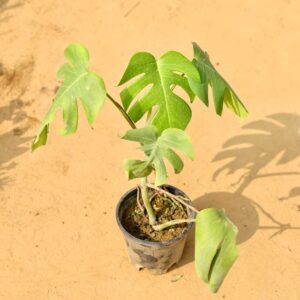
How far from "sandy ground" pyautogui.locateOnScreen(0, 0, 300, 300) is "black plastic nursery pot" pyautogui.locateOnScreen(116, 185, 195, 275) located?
0.38 ft

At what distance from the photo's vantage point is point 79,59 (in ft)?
6.79

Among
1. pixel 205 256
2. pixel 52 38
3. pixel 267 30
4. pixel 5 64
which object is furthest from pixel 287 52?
pixel 205 256

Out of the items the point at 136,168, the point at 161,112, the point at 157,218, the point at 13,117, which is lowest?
the point at 157,218

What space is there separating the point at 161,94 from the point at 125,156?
4.29ft

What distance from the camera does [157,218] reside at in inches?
100

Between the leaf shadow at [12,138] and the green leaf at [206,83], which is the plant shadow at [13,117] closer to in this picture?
the leaf shadow at [12,138]

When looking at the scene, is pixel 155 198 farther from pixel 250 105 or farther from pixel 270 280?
pixel 250 105

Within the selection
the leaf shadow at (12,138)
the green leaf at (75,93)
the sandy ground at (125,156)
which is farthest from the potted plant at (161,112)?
the leaf shadow at (12,138)

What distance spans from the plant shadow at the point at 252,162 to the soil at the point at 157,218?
340 millimetres

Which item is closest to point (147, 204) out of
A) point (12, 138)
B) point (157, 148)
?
point (157, 148)

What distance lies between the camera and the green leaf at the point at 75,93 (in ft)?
6.26

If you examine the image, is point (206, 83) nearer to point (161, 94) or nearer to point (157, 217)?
point (161, 94)

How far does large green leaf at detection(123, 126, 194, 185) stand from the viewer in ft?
6.04

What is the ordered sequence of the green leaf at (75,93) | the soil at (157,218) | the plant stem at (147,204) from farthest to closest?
the soil at (157,218)
the plant stem at (147,204)
the green leaf at (75,93)
